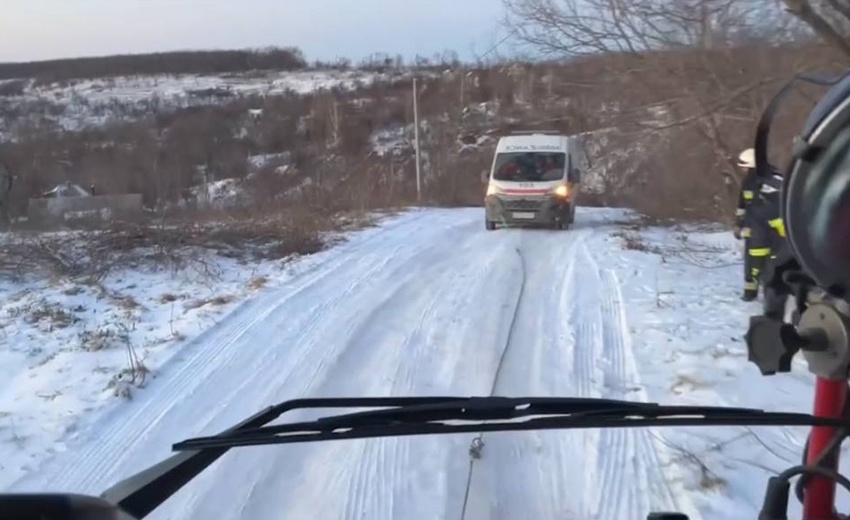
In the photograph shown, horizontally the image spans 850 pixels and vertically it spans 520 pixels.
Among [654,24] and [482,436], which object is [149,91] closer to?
[654,24]

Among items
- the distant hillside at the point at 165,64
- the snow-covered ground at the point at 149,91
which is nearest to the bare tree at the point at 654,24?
the snow-covered ground at the point at 149,91

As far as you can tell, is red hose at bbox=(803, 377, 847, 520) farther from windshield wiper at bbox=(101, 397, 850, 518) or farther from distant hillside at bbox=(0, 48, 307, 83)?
distant hillside at bbox=(0, 48, 307, 83)

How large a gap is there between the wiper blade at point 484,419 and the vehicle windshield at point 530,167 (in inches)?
753

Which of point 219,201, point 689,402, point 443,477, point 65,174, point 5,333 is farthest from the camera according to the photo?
point 65,174

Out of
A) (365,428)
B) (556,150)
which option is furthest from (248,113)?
(365,428)

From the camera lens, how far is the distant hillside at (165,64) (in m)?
99.1

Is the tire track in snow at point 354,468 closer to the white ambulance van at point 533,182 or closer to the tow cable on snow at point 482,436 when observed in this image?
the tow cable on snow at point 482,436

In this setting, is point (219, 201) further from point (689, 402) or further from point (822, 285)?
point (822, 285)

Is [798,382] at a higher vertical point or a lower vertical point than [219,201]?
higher

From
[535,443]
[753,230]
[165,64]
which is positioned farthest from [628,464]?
[165,64]

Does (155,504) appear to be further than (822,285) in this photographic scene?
Yes

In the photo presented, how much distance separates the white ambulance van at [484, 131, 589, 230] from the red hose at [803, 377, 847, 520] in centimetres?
1869

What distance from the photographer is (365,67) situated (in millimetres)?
101500

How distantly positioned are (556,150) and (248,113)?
65.6 m
